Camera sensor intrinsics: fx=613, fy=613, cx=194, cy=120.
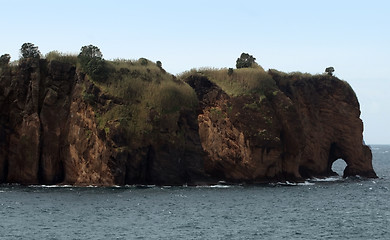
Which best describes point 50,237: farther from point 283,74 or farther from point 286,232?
point 283,74

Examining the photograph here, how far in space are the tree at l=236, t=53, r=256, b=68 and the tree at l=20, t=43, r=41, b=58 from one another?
32504mm

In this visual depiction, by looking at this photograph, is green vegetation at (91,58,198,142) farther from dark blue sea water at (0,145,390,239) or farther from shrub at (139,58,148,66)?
dark blue sea water at (0,145,390,239)

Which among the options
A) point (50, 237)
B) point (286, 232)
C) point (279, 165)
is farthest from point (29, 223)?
point (279, 165)

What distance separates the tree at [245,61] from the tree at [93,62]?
24061 millimetres

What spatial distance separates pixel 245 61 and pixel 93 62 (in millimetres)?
26779

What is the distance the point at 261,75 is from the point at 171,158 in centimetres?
2108

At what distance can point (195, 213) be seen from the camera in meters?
60.2

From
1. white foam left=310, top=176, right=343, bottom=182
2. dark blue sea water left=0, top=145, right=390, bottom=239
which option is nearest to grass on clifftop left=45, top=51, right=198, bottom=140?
dark blue sea water left=0, top=145, right=390, bottom=239

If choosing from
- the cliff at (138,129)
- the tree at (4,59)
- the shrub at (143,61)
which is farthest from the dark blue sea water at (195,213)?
the shrub at (143,61)

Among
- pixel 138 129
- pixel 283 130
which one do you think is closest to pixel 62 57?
pixel 138 129

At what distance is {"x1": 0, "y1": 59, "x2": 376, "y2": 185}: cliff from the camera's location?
8250 cm

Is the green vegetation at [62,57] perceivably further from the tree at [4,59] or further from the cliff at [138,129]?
the tree at [4,59]

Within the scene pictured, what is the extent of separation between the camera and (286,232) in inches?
2005

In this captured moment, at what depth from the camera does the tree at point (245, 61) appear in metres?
100
